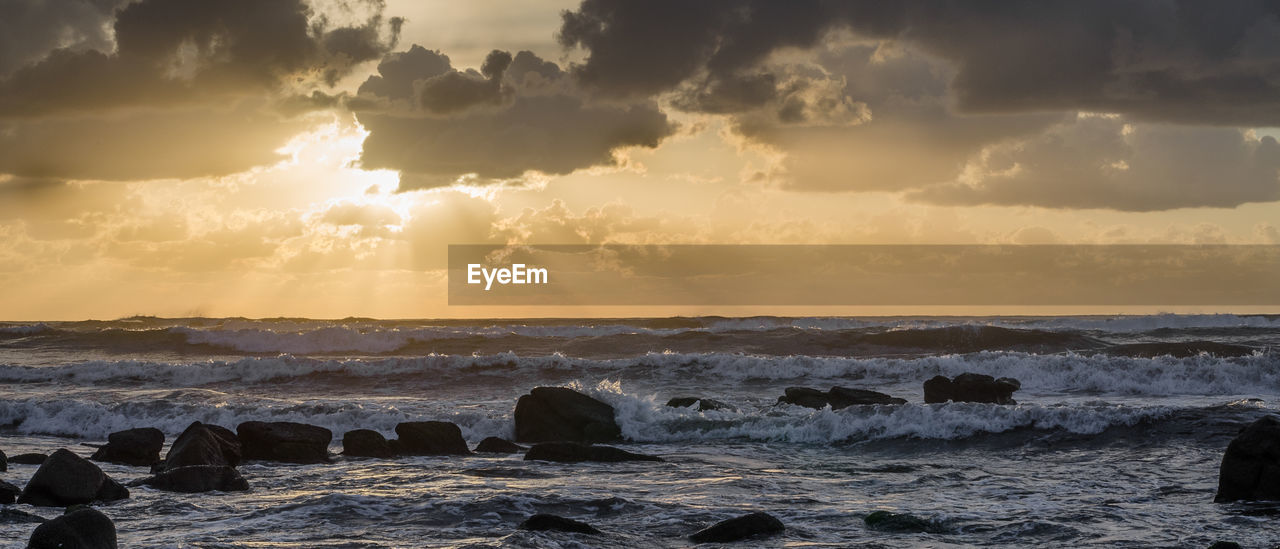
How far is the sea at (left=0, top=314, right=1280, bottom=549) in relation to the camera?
→ 484 inches

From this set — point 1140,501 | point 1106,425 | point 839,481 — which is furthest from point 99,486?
point 1106,425

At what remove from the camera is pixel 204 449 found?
1770cm

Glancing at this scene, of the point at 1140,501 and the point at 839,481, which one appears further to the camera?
the point at 839,481

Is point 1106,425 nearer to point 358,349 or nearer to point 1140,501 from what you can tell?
point 1140,501

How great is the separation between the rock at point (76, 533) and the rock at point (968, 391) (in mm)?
19209

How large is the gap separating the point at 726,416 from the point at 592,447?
539cm

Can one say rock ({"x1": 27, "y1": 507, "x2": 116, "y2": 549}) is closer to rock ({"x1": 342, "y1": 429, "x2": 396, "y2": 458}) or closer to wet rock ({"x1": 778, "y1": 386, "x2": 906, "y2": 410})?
rock ({"x1": 342, "y1": 429, "x2": 396, "y2": 458})

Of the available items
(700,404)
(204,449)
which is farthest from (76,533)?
(700,404)

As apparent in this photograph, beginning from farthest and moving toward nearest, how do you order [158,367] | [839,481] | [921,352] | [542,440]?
[921,352], [158,367], [542,440], [839,481]

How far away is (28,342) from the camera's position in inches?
2574

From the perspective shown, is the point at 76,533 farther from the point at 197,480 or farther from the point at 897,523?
the point at 897,523

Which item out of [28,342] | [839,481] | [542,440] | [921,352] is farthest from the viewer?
[28,342]

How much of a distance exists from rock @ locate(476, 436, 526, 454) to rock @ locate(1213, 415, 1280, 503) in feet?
42.3

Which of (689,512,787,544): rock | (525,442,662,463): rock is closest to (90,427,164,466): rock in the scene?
(525,442,662,463): rock
